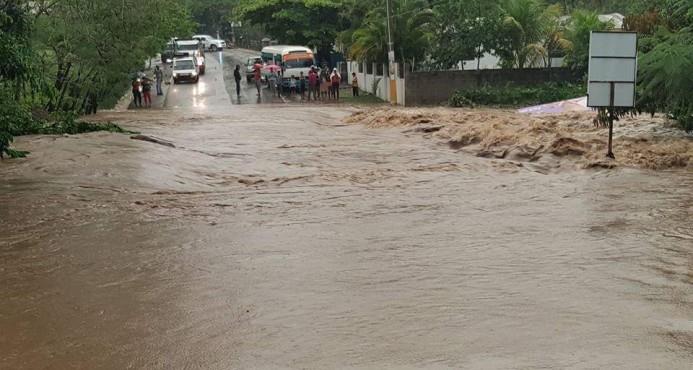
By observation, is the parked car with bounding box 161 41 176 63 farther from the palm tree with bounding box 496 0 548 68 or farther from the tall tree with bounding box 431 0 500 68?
the palm tree with bounding box 496 0 548 68

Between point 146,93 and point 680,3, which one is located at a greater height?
point 680,3

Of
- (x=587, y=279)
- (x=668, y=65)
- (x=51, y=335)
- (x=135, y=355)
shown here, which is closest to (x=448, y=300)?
(x=587, y=279)

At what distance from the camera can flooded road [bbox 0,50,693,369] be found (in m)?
5.95

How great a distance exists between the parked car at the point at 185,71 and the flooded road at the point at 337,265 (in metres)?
30.6

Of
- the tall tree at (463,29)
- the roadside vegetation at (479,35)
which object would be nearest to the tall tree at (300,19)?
the roadside vegetation at (479,35)

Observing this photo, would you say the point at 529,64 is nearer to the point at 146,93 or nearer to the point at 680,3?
the point at 146,93

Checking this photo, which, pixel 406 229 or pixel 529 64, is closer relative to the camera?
pixel 406 229

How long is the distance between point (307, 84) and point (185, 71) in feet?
31.2

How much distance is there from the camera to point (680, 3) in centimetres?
1688

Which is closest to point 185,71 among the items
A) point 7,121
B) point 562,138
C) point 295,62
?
point 295,62

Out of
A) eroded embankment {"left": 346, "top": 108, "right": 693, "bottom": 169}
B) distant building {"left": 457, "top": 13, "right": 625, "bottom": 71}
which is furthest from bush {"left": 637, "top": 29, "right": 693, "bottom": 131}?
distant building {"left": 457, "top": 13, "right": 625, "bottom": 71}

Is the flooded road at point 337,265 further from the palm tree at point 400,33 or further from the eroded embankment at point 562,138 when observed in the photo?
the palm tree at point 400,33

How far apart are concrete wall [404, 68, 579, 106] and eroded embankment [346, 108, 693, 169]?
9678mm

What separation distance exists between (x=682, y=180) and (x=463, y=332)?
8805mm
